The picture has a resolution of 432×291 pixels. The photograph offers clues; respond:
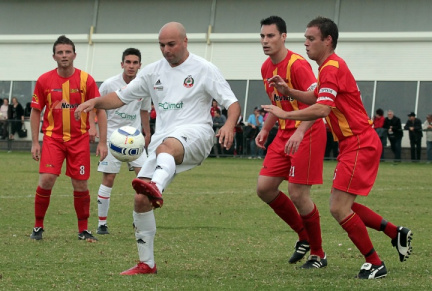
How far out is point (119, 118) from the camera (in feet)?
38.7

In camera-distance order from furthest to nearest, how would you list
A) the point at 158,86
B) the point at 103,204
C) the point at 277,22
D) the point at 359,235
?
the point at 103,204
the point at 277,22
the point at 158,86
the point at 359,235

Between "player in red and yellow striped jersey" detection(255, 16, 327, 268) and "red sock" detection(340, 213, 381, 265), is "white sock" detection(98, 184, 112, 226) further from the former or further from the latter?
"red sock" detection(340, 213, 381, 265)

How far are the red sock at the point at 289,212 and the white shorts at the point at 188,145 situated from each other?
123 centimetres

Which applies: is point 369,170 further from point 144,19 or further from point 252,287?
point 144,19

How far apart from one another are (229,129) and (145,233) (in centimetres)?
111

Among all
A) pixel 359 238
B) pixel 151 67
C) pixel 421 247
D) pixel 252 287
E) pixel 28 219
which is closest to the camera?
pixel 252 287

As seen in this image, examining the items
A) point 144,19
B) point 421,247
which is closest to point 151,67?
point 421,247

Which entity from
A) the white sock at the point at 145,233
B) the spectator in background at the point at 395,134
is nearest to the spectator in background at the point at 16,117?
the spectator in background at the point at 395,134

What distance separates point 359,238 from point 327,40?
1678 mm

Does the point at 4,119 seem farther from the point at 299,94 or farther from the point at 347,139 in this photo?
the point at 347,139

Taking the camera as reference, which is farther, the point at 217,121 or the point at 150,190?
the point at 217,121

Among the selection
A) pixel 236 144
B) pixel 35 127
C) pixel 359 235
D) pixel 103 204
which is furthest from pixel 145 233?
pixel 236 144

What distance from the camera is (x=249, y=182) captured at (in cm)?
1966

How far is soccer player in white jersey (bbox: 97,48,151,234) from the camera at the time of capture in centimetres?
1103
